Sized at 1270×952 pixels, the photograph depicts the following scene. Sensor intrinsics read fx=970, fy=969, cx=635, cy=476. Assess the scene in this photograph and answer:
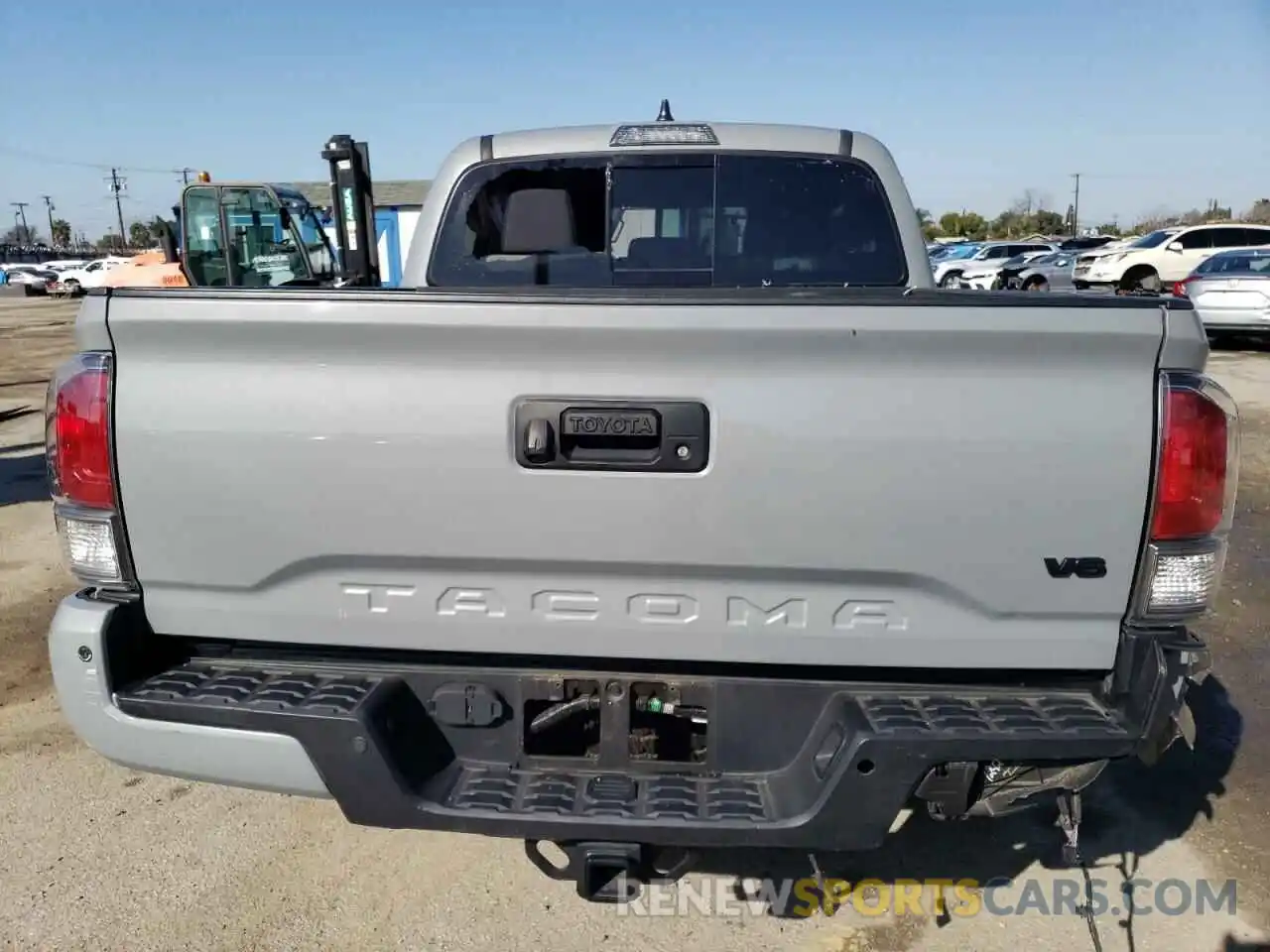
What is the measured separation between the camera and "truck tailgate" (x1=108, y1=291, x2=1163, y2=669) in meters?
1.98

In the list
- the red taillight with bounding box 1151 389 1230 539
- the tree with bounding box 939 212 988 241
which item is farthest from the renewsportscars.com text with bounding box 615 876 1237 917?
the tree with bounding box 939 212 988 241

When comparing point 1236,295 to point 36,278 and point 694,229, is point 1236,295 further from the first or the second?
point 36,278

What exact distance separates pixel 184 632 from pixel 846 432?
5.25 feet

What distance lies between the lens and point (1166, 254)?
72.5 feet

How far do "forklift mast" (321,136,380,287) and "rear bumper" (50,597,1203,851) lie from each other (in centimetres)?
199

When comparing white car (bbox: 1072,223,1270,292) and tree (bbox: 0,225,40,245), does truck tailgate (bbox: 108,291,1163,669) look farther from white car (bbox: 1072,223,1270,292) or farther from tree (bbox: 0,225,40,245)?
tree (bbox: 0,225,40,245)

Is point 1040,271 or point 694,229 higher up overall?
point 694,229

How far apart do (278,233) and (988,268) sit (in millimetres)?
24832

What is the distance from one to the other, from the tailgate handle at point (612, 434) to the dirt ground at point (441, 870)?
5.03 ft

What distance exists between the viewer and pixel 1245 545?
654 centimetres

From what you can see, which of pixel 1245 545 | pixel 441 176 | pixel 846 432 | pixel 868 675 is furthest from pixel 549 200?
pixel 1245 545

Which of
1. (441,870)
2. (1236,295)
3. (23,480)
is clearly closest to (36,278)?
(23,480)

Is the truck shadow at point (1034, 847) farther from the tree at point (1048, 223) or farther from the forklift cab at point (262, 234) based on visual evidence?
the tree at point (1048, 223)

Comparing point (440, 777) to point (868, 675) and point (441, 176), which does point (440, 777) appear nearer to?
point (868, 675)
